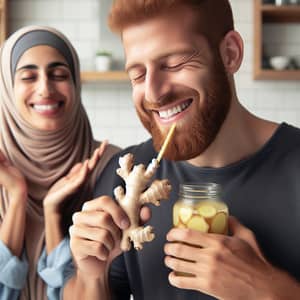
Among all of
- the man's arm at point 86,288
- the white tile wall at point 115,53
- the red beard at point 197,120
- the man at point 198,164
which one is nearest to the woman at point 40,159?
the man's arm at point 86,288

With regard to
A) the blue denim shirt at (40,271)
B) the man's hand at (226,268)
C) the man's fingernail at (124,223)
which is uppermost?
the man's fingernail at (124,223)

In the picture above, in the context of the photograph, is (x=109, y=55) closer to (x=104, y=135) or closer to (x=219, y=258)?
(x=104, y=135)

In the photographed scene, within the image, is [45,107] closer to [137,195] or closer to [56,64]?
[56,64]

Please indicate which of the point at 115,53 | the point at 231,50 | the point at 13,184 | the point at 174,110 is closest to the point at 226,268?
the point at 174,110

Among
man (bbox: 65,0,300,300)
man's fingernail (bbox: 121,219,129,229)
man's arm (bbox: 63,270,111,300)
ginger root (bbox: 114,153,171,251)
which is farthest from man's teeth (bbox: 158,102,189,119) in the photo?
man's arm (bbox: 63,270,111,300)

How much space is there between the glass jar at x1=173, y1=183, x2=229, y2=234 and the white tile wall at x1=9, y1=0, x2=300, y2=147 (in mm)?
2566

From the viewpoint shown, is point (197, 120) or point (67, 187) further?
point (67, 187)

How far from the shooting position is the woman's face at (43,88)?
1463mm

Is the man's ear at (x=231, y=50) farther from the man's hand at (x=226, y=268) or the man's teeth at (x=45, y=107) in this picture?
the man's teeth at (x=45, y=107)

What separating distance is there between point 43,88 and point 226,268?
0.80m

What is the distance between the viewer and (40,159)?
1.53 metres

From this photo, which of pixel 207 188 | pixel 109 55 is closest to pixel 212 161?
pixel 207 188

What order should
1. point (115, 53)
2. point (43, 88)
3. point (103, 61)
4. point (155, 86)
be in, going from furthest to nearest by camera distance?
point (115, 53) < point (103, 61) < point (43, 88) < point (155, 86)

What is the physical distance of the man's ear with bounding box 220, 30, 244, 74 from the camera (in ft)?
3.61
